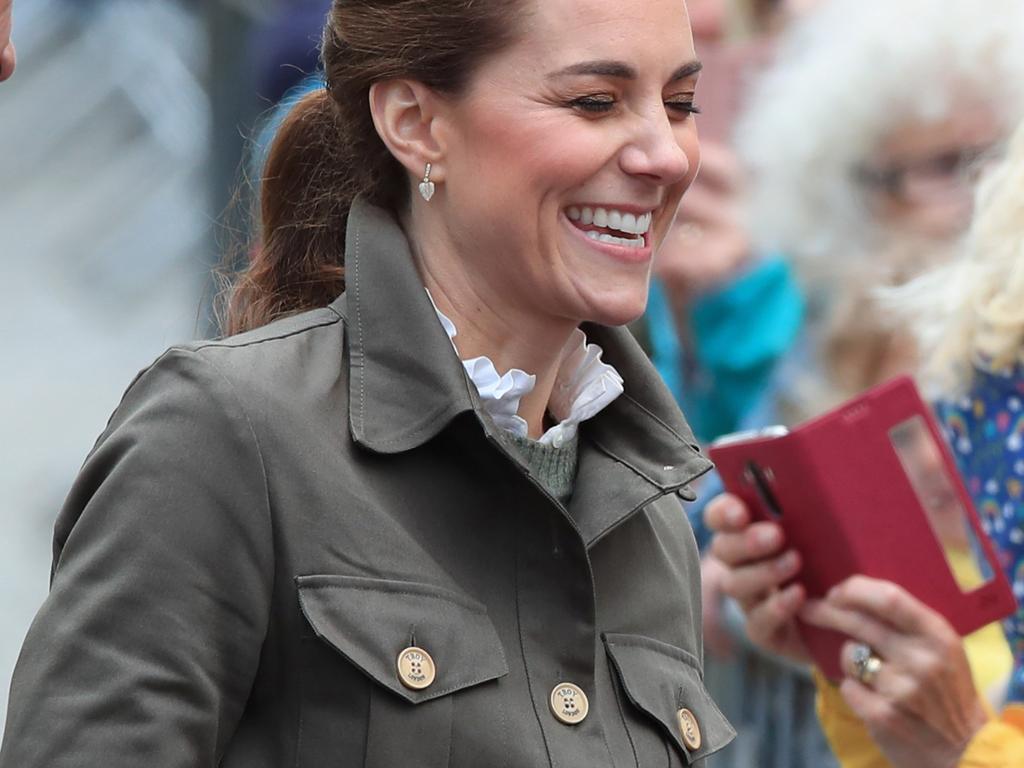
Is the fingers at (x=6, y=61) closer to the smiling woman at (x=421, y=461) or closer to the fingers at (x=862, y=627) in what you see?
the smiling woman at (x=421, y=461)

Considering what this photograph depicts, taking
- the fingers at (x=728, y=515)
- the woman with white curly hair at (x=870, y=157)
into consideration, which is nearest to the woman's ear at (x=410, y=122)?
the fingers at (x=728, y=515)

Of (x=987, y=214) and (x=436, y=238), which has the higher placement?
(x=436, y=238)

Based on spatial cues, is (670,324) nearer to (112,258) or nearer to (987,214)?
(987,214)

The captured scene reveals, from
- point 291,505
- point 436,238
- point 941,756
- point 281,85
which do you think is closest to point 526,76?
point 436,238

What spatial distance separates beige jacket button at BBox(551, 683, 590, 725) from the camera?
2.02 meters

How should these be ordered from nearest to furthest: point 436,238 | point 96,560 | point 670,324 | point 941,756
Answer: point 96,560
point 436,238
point 941,756
point 670,324

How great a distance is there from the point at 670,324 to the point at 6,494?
2.14 metres

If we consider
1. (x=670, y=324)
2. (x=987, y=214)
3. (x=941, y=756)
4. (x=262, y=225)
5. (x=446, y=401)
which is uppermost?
(x=262, y=225)

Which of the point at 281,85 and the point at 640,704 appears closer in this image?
the point at 640,704

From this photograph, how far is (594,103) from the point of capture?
2119 millimetres

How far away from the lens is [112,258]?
5.59m

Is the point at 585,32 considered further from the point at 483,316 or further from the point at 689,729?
the point at 689,729

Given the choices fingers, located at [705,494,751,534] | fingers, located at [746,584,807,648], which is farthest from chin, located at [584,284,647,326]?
fingers, located at [746,584,807,648]

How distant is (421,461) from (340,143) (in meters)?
0.50
